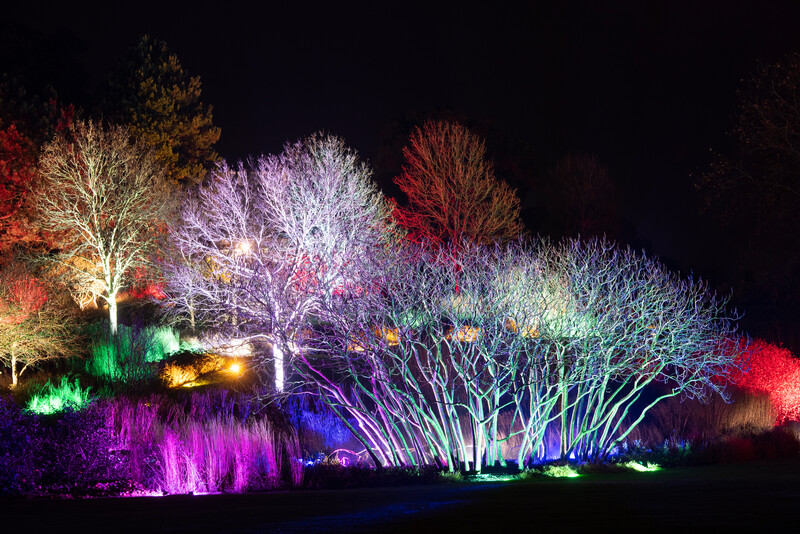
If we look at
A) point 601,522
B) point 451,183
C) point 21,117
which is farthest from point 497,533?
point 21,117

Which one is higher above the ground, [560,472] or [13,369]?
[13,369]

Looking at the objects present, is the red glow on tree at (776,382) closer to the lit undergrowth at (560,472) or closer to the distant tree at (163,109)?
the lit undergrowth at (560,472)

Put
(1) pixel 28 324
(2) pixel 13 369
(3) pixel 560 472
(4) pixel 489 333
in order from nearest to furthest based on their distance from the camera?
(3) pixel 560 472
(4) pixel 489 333
(1) pixel 28 324
(2) pixel 13 369

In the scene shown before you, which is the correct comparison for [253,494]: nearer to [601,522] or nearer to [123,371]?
[601,522]

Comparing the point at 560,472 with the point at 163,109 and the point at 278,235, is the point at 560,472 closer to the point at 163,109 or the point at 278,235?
the point at 278,235

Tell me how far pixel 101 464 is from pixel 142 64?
31.7 m

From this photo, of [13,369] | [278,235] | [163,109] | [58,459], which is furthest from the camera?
[163,109]

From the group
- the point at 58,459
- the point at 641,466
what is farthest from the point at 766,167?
the point at 58,459

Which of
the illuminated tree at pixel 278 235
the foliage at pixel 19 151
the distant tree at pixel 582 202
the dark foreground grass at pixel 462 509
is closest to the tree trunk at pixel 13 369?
the illuminated tree at pixel 278 235

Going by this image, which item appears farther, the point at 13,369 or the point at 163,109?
the point at 163,109

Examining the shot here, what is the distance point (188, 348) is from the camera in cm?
2381

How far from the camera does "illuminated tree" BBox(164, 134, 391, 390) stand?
60.3ft

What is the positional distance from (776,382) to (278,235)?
1354cm

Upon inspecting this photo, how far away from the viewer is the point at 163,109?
39.3 meters
